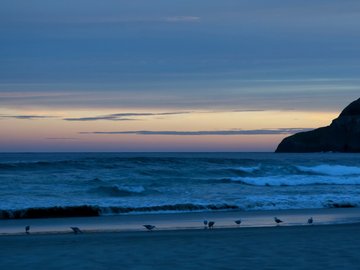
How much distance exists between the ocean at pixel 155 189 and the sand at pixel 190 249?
6856 millimetres

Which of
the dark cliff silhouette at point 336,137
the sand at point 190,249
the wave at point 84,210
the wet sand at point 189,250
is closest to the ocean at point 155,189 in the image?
the wave at point 84,210

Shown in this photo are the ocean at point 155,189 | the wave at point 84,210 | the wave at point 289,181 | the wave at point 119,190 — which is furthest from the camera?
the wave at point 289,181

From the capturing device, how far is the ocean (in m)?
23.4

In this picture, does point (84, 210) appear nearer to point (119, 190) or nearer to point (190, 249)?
point (119, 190)

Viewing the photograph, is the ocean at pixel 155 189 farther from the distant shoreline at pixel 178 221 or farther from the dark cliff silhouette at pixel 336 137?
the dark cliff silhouette at pixel 336 137

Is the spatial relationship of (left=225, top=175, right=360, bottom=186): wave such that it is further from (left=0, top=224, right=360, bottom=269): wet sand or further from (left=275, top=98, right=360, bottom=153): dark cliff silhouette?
(left=275, top=98, right=360, bottom=153): dark cliff silhouette

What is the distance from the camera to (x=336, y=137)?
5389 inches

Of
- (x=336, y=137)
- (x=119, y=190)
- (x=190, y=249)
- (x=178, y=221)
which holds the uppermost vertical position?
(x=336, y=137)

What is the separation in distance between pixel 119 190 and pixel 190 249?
60.0 ft

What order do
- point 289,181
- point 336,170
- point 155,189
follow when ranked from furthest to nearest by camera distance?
1. point 336,170
2. point 289,181
3. point 155,189

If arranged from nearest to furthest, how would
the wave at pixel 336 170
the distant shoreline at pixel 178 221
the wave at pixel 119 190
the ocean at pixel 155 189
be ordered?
the distant shoreline at pixel 178 221, the ocean at pixel 155 189, the wave at pixel 119 190, the wave at pixel 336 170

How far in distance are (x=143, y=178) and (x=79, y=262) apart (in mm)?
24901

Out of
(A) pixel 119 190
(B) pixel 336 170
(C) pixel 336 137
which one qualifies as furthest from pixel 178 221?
(C) pixel 336 137

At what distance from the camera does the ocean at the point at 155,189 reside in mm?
23438
